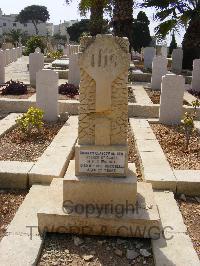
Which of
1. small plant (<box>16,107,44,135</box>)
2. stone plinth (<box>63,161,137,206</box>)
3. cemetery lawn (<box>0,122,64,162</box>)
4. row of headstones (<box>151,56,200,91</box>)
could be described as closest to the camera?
stone plinth (<box>63,161,137,206</box>)

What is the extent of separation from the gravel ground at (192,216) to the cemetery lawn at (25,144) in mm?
2368

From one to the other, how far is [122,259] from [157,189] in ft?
4.79

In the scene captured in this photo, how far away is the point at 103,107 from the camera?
3.56 meters

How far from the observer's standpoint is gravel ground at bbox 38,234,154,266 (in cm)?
325

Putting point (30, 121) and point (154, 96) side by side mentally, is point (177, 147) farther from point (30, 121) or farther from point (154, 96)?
point (154, 96)

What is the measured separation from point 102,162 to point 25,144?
2678mm

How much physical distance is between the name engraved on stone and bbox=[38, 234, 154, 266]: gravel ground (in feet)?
2.35

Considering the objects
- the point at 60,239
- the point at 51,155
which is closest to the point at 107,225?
the point at 60,239

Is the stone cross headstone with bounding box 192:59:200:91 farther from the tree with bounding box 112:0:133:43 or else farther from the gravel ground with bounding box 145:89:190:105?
the tree with bounding box 112:0:133:43

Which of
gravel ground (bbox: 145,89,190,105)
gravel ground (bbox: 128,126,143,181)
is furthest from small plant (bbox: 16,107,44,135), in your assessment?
gravel ground (bbox: 145,89,190,105)

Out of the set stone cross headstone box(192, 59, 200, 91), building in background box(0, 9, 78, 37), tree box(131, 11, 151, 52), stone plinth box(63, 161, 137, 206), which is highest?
building in background box(0, 9, 78, 37)

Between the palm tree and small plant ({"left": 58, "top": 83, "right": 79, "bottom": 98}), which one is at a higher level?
the palm tree

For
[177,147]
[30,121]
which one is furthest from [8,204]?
[177,147]

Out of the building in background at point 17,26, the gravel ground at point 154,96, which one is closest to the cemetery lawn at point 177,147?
the gravel ground at point 154,96
